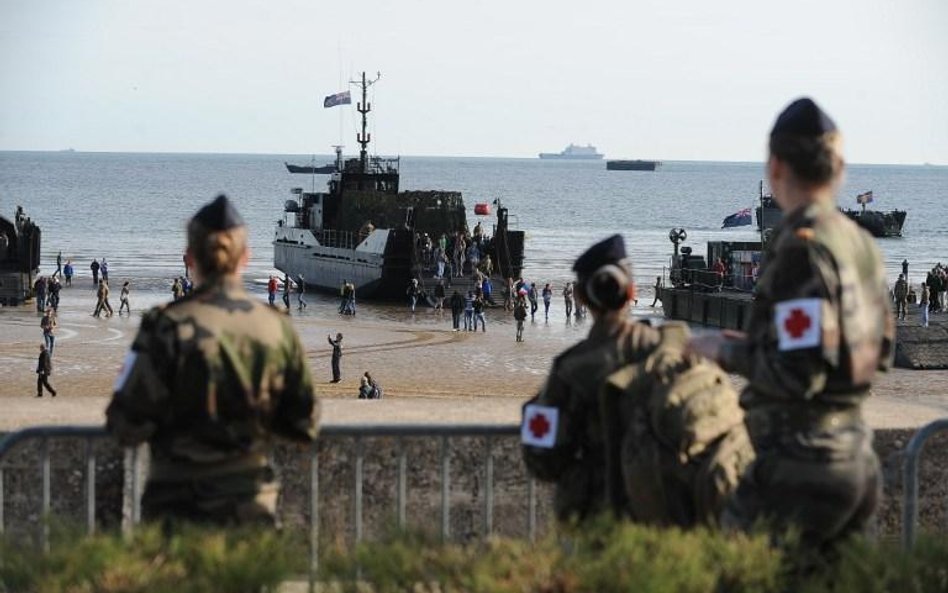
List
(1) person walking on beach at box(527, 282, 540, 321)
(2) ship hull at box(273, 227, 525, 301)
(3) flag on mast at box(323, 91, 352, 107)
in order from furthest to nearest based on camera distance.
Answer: (3) flag on mast at box(323, 91, 352, 107), (2) ship hull at box(273, 227, 525, 301), (1) person walking on beach at box(527, 282, 540, 321)

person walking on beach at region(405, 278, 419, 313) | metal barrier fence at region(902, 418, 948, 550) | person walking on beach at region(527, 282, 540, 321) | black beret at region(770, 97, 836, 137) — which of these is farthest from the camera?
person walking on beach at region(405, 278, 419, 313)

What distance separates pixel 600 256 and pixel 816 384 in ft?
2.97

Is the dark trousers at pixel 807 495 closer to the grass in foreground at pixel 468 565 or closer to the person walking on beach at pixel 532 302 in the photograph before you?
the grass in foreground at pixel 468 565

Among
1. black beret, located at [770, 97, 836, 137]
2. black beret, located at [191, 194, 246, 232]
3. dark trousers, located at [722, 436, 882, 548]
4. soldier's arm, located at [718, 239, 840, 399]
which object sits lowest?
dark trousers, located at [722, 436, 882, 548]

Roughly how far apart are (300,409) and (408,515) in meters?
2.35

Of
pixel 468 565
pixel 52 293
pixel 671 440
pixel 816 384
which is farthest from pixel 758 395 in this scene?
pixel 52 293

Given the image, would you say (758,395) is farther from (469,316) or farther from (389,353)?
(469,316)

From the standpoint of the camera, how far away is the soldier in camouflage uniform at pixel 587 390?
18.6 ft

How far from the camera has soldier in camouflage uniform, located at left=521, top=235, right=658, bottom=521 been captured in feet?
18.6

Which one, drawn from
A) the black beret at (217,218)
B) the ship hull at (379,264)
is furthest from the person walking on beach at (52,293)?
the black beret at (217,218)

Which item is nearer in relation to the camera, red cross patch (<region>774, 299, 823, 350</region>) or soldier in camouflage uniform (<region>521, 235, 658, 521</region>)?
red cross patch (<region>774, 299, 823, 350</region>)

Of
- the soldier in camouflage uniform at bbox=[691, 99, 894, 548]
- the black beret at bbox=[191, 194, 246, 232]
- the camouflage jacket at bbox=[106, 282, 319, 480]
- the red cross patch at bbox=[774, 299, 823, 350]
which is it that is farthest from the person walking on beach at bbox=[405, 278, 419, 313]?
the red cross patch at bbox=[774, 299, 823, 350]

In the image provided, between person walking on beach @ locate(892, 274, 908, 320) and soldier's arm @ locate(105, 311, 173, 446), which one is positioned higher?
soldier's arm @ locate(105, 311, 173, 446)

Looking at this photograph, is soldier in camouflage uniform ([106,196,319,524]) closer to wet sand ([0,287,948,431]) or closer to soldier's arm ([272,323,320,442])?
soldier's arm ([272,323,320,442])
